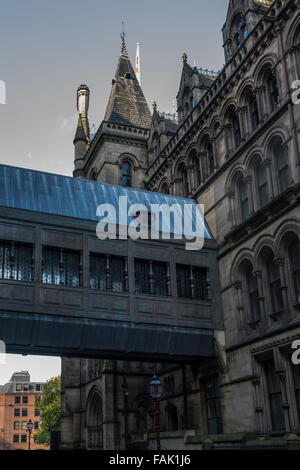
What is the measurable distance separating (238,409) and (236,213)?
29.3 feet

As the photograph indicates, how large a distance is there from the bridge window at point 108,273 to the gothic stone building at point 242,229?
502 centimetres

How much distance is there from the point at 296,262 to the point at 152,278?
6.94 meters

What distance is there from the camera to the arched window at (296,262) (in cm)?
2213

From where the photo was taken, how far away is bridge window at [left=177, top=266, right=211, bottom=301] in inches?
1065

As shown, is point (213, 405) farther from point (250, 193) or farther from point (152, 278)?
point (250, 193)

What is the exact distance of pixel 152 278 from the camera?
26328 mm

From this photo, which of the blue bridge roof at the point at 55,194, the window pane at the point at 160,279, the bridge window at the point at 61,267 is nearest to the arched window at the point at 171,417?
the window pane at the point at 160,279

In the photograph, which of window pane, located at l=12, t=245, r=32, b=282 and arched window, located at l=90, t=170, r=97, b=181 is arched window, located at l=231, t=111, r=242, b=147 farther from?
arched window, located at l=90, t=170, r=97, b=181

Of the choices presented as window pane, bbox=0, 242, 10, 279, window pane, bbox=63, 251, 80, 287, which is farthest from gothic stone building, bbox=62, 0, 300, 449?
window pane, bbox=0, 242, 10, 279

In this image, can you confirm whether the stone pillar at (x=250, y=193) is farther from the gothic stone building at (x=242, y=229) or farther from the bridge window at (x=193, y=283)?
the bridge window at (x=193, y=283)

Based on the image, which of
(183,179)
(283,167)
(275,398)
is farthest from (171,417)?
(283,167)

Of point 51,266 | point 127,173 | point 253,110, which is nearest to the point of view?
point 51,266

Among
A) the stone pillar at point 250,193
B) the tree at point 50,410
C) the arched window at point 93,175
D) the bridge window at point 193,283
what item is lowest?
the tree at point 50,410

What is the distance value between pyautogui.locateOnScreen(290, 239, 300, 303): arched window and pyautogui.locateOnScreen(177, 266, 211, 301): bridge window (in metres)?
5.78
